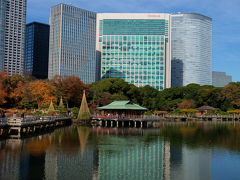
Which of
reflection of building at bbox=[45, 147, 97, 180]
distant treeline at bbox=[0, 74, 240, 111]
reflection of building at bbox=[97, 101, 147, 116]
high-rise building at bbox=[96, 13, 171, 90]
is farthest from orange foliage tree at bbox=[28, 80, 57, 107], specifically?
high-rise building at bbox=[96, 13, 171, 90]

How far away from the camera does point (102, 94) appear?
87562mm

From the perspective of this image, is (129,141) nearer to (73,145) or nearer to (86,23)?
(73,145)

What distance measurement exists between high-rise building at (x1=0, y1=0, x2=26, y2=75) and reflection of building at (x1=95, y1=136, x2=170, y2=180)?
134 metres

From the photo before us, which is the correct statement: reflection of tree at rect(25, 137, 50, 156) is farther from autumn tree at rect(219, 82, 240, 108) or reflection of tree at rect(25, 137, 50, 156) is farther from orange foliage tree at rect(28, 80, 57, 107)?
autumn tree at rect(219, 82, 240, 108)

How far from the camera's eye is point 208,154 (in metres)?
35.1

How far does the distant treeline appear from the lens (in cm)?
7019

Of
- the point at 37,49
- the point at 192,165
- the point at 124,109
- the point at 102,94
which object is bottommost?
the point at 192,165

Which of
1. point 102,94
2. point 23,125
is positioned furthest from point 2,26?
point 23,125

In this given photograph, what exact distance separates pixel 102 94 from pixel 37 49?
398 feet

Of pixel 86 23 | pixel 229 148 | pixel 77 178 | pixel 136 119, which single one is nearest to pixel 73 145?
pixel 77 178

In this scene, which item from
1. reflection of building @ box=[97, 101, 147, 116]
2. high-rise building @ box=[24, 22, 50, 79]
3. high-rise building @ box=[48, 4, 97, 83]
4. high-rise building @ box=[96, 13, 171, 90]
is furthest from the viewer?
high-rise building @ box=[24, 22, 50, 79]

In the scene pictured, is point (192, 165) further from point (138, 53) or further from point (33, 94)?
point (138, 53)

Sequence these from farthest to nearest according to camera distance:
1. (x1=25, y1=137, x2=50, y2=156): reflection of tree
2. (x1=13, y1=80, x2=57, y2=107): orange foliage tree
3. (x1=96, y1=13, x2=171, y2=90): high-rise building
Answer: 1. (x1=96, y1=13, x2=171, y2=90): high-rise building
2. (x1=13, y1=80, x2=57, y2=107): orange foliage tree
3. (x1=25, y1=137, x2=50, y2=156): reflection of tree

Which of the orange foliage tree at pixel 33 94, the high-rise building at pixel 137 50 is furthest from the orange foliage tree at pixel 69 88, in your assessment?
the high-rise building at pixel 137 50
